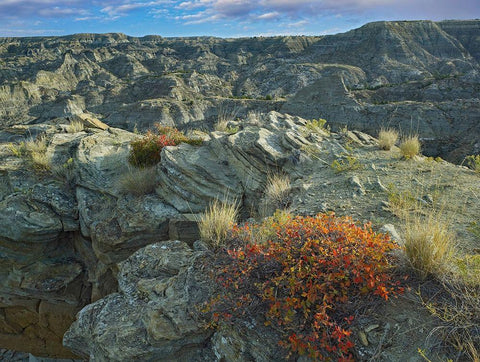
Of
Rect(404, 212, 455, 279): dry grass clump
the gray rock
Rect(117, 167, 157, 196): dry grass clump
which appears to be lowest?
the gray rock

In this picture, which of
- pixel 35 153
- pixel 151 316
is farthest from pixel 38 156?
pixel 151 316

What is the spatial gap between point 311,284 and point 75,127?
14.0m

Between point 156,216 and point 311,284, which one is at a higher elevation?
point 311,284

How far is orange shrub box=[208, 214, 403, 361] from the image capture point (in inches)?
146

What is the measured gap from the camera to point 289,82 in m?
63.4

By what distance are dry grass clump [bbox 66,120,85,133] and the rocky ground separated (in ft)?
4.43

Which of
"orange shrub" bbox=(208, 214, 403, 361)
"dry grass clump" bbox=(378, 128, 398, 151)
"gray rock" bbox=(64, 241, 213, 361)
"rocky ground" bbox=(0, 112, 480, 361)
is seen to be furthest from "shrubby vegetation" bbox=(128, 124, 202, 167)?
"orange shrub" bbox=(208, 214, 403, 361)

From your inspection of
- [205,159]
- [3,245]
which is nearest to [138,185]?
[205,159]

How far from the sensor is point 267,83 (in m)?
67.0

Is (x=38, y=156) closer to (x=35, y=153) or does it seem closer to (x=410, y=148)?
(x=35, y=153)

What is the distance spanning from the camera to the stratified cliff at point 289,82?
3073cm

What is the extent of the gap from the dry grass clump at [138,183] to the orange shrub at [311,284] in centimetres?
575

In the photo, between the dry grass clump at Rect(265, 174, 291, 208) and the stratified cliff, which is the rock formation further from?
the stratified cliff

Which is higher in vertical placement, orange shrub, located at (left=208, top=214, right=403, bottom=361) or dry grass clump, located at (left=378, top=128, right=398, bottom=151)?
dry grass clump, located at (left=378, top=128, right=398, bottom=151)
